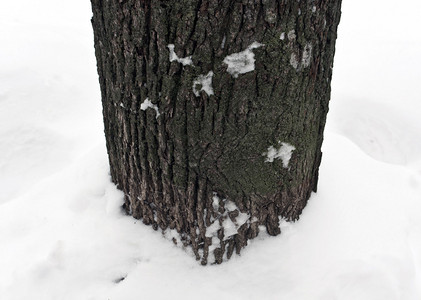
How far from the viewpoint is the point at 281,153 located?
1.46 metres

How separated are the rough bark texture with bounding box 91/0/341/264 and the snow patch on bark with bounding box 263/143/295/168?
0.5 inches

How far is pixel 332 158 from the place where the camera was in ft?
7.42

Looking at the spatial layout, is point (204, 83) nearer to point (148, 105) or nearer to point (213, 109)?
point (213, 109)

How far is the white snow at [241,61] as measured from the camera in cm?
117

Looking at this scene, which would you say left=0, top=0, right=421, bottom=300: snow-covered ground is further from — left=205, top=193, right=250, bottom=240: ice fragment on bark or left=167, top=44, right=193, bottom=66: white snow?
left=167, top=44, right=193, bottom=66: white snow

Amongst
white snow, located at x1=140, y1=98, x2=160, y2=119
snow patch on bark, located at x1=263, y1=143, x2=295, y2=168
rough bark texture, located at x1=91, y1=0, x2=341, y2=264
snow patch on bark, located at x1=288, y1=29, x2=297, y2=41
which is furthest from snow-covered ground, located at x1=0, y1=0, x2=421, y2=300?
snow patch on bark, located at x1=288, y1=29, x2=297, y2=41

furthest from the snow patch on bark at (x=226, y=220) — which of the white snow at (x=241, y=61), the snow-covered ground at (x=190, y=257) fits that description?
the white snow at (x=241, y=61)

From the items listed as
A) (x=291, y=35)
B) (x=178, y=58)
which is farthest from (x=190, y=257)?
(x=291, y=35)

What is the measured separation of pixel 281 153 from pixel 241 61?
0.44m

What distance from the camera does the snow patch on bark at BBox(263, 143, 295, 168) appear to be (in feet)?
4.70

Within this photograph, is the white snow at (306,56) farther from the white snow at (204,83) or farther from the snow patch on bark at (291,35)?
the white snow at (204,83)
